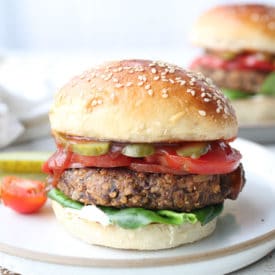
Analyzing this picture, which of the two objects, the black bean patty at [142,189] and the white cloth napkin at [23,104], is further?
the white cloth napkin at [23,104]

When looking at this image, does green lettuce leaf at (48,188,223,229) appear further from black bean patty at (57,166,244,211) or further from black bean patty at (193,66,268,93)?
black bean patty at (193,66,268,93)

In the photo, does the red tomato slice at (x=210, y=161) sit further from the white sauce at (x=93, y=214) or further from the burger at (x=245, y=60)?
the burger at (x=245, y=60)

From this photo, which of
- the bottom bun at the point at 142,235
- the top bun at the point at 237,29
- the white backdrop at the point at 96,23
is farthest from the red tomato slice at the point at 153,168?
the white backdrop at the point at 96,23

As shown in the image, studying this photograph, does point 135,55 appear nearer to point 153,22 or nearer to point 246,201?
point 153,22

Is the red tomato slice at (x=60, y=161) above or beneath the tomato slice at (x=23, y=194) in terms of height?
above

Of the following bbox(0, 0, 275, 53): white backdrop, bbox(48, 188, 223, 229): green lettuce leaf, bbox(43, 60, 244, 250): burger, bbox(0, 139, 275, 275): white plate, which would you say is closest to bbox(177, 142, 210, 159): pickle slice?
bbox(43, 60, 244, 250): burger

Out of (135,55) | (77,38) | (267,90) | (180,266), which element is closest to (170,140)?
(180,266)
